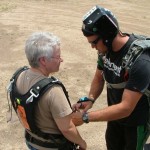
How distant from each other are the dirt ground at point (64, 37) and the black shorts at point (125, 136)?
4.50 feet

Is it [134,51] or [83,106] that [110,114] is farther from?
[134,51]

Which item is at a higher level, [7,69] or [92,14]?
[92,14]

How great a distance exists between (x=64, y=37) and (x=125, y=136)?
681 cm

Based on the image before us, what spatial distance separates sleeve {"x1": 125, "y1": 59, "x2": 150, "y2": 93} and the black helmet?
1.28 ft

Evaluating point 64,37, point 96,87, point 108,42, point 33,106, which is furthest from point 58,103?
point 64,37

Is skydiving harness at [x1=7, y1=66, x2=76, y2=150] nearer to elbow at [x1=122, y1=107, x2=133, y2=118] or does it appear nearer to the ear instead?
the ear

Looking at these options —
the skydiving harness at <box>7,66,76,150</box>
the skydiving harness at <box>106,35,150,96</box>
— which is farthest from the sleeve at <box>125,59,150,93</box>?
the skydiving harness at <box>7,66,76,150</box>

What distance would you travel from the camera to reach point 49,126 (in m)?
3.23

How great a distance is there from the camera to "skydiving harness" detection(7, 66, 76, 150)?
9.94 feet

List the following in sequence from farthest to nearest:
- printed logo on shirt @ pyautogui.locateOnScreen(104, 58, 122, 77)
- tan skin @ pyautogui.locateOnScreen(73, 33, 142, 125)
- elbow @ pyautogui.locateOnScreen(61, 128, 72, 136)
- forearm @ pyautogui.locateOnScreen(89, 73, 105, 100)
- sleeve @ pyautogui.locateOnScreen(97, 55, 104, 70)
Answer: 1. forearm @ pyautogui.locateOnScreen(89, 73, 105, 100)
2. sleeve @ pyautogui.locateOnScreen(97, 55, 104, 70)
3. printed logo on shirt @ pyautogui.locateOnScreen(104, 58, 122, 77)
4. tan skin @ pyautogui.locateOnScreen(73, 33, 142, 125)
5. elbow @ pyautogui.locateOnScreen(61, 128, 72, 136)

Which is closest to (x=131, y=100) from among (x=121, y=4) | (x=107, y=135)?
(x=107, y=135)

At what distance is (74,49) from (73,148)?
20.7ft

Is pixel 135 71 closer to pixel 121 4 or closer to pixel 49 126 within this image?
pixel 49 126

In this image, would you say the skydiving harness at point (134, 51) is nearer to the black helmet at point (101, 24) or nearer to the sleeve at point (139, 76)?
the sleeve at point (139, 76)
